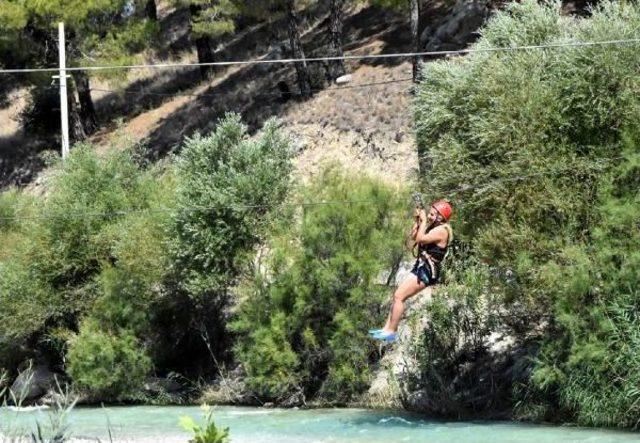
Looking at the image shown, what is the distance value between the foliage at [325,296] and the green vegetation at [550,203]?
2022 mm

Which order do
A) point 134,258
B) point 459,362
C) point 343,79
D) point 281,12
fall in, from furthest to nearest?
point 343,79 < point 281,12 < point 134,258 < point 459,362

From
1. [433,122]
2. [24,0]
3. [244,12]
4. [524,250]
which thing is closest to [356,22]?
[244,12]

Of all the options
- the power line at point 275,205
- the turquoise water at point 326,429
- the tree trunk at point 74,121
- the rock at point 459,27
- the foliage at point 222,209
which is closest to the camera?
the turquoise water at point 326,429

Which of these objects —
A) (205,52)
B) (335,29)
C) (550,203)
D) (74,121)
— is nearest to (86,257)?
(550,203)

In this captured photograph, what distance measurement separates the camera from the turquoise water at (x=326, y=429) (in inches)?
707

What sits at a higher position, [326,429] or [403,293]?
[403,293]

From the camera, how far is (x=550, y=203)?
19.3 meters

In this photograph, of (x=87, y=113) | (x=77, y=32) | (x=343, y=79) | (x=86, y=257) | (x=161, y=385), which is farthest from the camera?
(x=87, y=113)

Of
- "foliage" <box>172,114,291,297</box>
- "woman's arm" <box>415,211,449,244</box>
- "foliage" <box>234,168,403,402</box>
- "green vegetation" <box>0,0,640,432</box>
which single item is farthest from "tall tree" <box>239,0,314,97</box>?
"woman's arm" <box>415,211,449,244</box>

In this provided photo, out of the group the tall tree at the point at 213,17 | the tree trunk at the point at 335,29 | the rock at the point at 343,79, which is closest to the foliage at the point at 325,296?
the tree trunk at the point at 335,29

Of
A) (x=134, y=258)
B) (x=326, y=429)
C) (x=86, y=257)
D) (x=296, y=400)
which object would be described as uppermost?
(x=134, y=258)

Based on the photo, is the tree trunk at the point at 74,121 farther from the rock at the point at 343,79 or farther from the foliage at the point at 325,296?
the foliage at the point at 325,296

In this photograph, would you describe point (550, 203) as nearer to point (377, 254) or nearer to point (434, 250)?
point (434, 250)

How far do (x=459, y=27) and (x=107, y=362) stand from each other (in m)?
19.4
